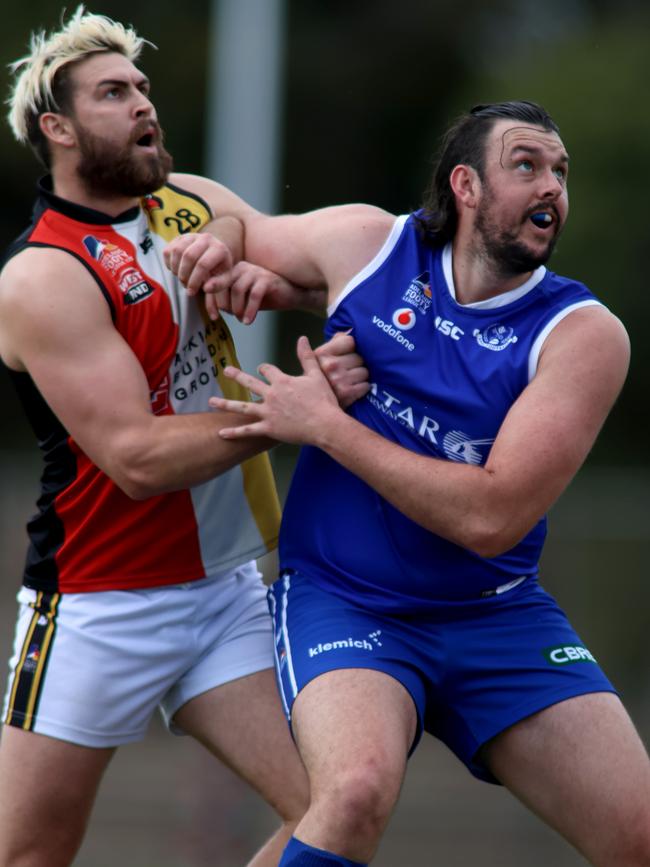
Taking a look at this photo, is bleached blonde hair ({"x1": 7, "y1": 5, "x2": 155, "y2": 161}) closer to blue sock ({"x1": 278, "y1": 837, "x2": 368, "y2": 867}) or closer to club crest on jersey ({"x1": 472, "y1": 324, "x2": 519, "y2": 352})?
Answer: club crest on jersey ({"x1": 472, "y1": 324, "x2": 519, "y2": 352})

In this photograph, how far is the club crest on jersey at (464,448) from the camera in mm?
4289

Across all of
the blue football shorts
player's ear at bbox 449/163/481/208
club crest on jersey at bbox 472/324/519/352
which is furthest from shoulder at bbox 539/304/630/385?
the blue football shorts

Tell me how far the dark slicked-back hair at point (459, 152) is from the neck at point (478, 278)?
0.37 ft

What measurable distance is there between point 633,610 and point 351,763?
7688 mm

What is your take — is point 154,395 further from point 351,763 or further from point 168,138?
point 168,138

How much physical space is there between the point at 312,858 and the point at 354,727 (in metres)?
0.34

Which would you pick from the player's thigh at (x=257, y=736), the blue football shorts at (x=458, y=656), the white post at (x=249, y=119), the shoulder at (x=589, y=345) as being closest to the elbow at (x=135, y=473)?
the blue football shorts at (x=458, y=656)

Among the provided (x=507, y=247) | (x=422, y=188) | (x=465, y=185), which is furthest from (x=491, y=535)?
(x=422, y=188)

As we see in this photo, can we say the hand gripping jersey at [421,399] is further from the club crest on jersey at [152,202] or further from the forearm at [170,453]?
the club crest on jersey at [152,202]

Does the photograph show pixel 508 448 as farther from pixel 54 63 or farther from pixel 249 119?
pixel 249 119

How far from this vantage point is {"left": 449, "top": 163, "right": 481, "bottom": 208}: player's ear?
4387 mm

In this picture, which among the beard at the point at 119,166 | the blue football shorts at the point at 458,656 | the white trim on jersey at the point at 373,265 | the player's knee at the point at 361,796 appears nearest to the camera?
the player's knee at the point at 361,796

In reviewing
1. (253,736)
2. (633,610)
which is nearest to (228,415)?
(253,736)

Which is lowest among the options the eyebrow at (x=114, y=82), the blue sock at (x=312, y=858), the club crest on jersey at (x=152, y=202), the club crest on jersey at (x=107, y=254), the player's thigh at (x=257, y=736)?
the player's thigh at (x=257, y=736)
